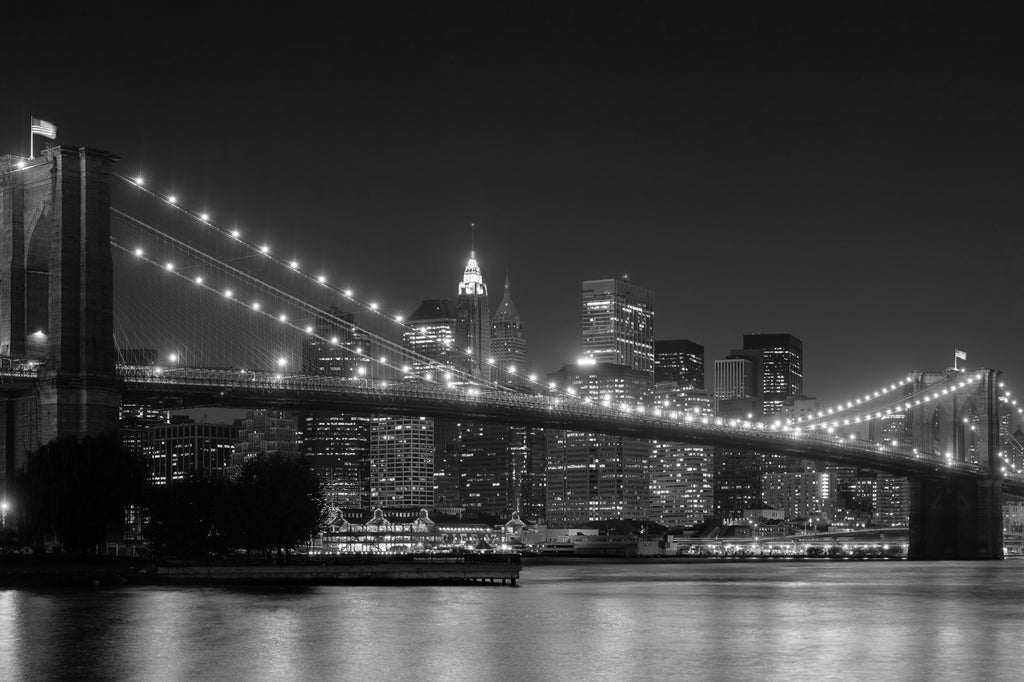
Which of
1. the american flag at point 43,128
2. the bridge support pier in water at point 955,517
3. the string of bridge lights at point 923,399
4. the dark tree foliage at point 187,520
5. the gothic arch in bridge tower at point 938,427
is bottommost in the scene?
the bridge support pier in water at point 955,517

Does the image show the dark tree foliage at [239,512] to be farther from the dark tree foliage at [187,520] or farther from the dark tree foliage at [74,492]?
the dark tree foliage at [74,492]

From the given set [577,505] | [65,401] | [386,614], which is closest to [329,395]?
[65,401]

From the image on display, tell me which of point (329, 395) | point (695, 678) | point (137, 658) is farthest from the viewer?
point (329, 395)

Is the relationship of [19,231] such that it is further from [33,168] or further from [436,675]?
[436,675]

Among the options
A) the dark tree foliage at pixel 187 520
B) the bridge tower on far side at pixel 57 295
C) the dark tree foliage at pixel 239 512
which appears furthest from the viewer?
the dark tree foliage at pixel 239 512

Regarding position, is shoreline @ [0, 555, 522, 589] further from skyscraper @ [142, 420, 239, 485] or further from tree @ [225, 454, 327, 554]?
skyscraper @ [142, 420, 239, 485]

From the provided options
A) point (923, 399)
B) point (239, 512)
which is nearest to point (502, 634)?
point (239, 512)

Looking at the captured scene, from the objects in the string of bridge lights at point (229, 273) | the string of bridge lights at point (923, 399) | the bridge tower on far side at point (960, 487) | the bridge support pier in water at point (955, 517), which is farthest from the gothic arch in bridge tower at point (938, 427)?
the string of bridge lights at point (229, 273)
